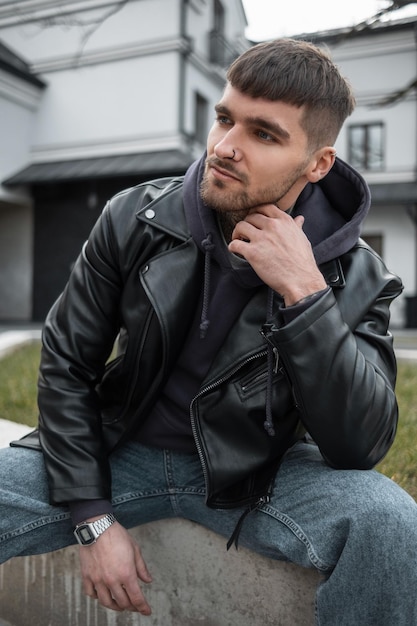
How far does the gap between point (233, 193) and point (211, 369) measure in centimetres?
46

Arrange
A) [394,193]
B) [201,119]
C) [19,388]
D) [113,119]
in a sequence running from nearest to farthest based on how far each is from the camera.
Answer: [19,388] → [113,119] → [201,119] → [394,193]

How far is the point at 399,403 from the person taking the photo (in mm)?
4141

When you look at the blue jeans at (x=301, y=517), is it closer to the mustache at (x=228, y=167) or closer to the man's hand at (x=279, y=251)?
the man's hand at (x=279, y=251)

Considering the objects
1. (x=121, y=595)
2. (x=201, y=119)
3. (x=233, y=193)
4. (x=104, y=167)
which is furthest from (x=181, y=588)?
(x=201, y=119)

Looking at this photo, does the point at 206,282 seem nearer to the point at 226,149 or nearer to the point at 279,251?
the point at 279,251

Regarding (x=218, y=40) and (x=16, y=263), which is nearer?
(x=218, y=40)

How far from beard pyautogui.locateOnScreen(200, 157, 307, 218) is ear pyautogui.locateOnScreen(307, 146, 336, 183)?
97 mm

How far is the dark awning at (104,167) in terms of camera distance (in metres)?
13.1

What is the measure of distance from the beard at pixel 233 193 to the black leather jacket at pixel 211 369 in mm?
140

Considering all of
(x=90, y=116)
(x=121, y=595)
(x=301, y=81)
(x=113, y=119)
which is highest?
(x=90, y=116)

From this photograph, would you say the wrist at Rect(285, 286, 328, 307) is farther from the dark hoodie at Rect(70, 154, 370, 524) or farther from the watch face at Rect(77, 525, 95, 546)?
the watch face at Rect(77, 525, 95, 546)

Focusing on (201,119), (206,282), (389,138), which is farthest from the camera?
(389,138)

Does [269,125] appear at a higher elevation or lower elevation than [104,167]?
lower

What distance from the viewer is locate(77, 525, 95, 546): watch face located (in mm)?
1559
